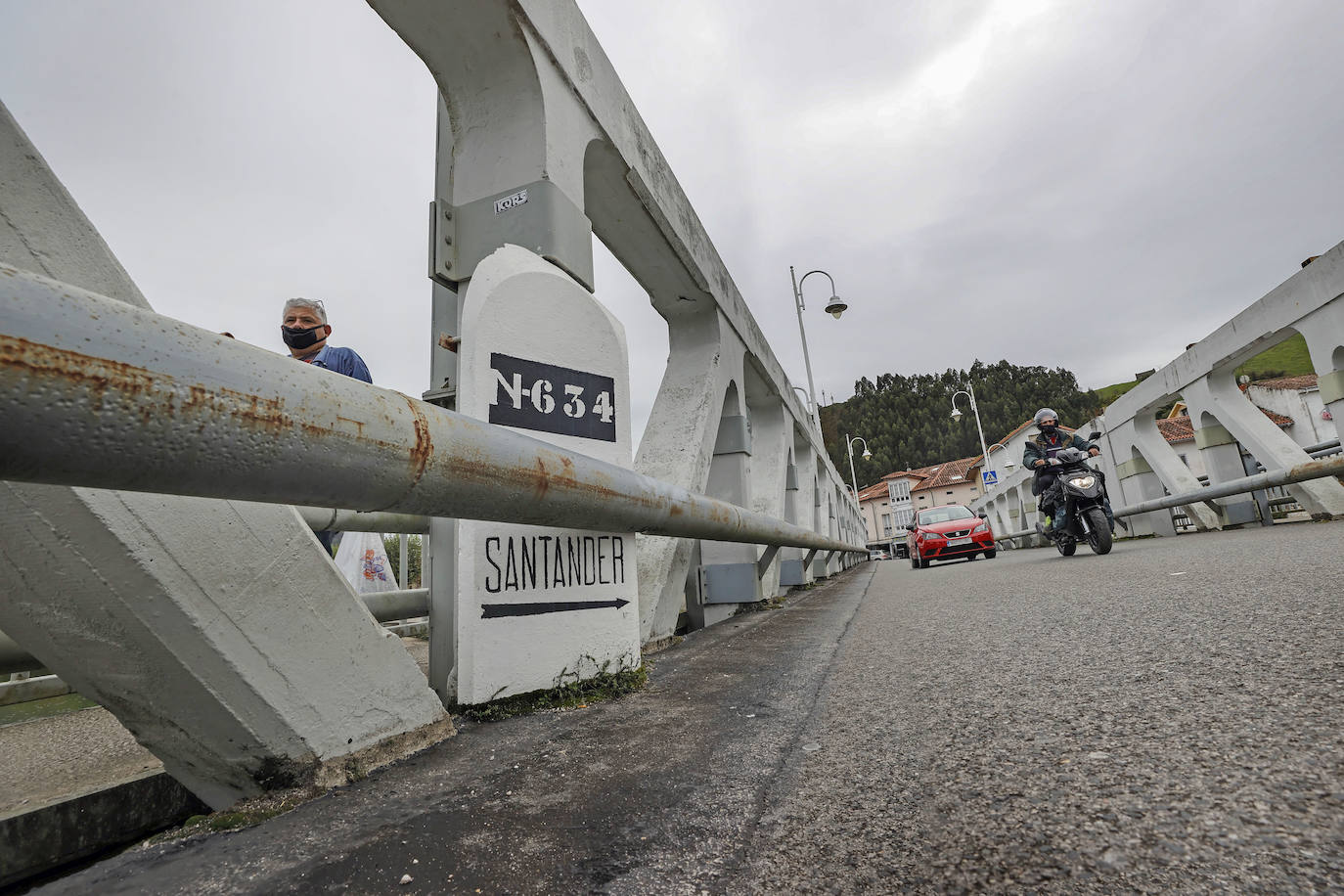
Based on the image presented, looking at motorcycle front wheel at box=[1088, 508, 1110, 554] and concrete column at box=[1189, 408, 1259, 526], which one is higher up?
concrete column at box=[1189, 408, 1259, 526]

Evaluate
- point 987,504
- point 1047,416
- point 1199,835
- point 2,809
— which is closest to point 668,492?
point 1199,835

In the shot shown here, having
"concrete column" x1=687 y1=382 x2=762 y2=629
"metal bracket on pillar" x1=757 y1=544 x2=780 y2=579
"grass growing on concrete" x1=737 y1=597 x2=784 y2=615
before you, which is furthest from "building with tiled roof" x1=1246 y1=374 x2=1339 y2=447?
"concrete column" x1=687 y1=382 x2=762 y2=629

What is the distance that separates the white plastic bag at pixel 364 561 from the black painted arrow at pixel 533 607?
13.2 ft

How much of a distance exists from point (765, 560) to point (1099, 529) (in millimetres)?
3798

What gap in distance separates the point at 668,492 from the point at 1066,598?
2.14 m

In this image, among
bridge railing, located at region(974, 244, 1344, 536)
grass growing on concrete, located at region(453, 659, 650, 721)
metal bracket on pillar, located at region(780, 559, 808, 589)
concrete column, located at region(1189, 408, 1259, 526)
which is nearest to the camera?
grass growing on concrete, located at region(453, 659, 650, 721)

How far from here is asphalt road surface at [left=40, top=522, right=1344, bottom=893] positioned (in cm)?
69

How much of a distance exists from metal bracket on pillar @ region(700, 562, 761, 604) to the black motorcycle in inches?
158

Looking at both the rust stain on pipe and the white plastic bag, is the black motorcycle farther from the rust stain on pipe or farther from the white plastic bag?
the rust stain on pipe

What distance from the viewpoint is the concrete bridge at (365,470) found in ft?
2.28

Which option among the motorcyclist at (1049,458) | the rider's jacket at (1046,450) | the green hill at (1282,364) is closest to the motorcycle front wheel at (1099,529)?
the motorcyclist at (1049,458)

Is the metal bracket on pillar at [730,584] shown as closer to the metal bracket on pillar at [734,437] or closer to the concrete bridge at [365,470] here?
the metal bracket on pillar at [734,437]

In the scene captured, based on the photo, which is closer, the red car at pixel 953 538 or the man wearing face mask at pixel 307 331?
the man wearing face mask at pixel 307 331

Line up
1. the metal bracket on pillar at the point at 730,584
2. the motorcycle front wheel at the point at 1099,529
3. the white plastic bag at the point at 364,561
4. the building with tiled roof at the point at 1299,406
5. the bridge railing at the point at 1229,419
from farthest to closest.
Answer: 1. the building with tiled roof at the point at 1299,406
2. the bridge railing at the point at 1229,419
3. the motorcycle front wheel at the point at 1099,529
4. the metal bracket on pillar at the point at 730,584
5. the white plastic bag at the point at 364,561
